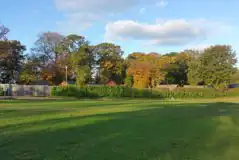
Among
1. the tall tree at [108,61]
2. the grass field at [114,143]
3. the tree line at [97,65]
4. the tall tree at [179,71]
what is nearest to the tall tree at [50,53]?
the tree line at [97,65]

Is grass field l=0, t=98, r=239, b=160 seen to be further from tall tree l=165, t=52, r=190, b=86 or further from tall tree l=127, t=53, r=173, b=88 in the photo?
tall tree l=165, t=52, r=190, b=86

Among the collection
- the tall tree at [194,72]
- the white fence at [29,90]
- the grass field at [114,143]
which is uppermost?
the tall tree at [194,72]

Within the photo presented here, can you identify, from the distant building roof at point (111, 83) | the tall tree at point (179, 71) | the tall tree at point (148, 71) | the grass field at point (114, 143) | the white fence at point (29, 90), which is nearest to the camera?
the grass field at point (114, 143)

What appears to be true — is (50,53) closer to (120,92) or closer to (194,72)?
(120,92)

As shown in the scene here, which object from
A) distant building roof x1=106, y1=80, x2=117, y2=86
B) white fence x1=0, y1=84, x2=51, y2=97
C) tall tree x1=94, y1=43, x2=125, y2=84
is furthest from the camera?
tall tree x1=94, y1=43, x2=125, y2=84

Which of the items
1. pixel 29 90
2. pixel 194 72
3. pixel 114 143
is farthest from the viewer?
pixel 194 72

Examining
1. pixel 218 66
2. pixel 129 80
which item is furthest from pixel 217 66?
pixel 129 80

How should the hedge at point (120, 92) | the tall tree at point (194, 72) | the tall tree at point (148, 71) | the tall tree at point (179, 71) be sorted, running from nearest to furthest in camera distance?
the hedge at point (120, 92)
the tall tree at point (148, 71)
the tall tree at point (194, 72)
the tall tree at point (179, 71)

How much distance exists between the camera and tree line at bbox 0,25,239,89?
3428 inches

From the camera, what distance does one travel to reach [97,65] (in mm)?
95500

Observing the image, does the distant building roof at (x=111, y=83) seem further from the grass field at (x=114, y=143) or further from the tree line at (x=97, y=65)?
the grass field at (x=114, y=143)

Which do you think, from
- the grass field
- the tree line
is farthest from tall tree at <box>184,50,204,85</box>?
the grass field

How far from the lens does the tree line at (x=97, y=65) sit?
286 feet

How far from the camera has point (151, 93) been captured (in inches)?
2931
